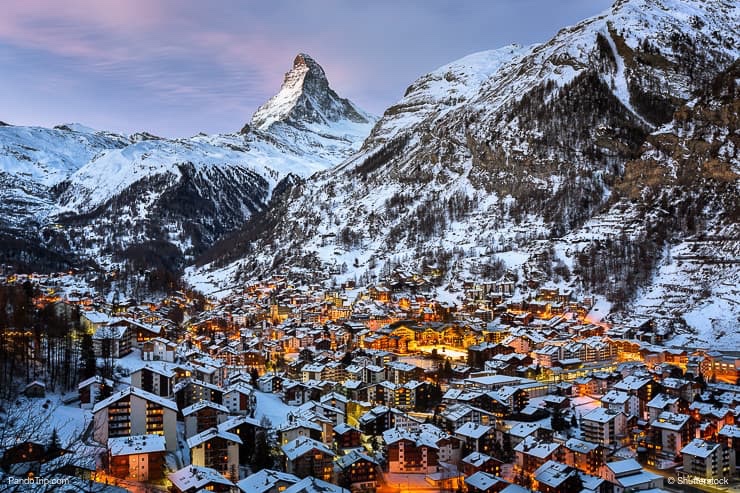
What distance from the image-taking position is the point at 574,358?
43875 millimetres

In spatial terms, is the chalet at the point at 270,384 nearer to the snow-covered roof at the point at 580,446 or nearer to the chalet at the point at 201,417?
the chalet at the point at 201,417

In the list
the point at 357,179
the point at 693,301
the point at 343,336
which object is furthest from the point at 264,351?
the point at 357,179

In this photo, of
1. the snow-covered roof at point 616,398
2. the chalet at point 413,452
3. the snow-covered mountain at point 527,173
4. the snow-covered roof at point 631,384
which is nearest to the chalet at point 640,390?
the snow-covered roof at point 631,384

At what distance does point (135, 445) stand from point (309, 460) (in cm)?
650

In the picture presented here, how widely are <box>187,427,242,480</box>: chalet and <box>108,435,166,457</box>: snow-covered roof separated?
180 centimetres

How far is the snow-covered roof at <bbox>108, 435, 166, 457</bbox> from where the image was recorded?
2250 centimetres

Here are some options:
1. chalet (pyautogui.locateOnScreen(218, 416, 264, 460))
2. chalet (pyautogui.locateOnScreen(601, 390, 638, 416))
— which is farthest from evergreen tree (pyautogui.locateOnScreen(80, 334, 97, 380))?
chalet (pyautogui.locateOnScreen(601, 390, 638, 416))

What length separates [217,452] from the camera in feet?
83.0

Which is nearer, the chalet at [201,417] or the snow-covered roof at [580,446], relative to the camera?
the snow-covered roof at [580,446]

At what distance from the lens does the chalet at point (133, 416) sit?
25734 millimetres

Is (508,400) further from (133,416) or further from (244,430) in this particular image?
(133,416)

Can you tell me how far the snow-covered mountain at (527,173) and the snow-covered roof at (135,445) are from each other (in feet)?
146

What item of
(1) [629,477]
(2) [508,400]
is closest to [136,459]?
(1) [629,477]

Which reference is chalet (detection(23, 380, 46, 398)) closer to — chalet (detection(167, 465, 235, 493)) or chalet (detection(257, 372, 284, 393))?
chalet (detection(167, 465, 235, 493))
